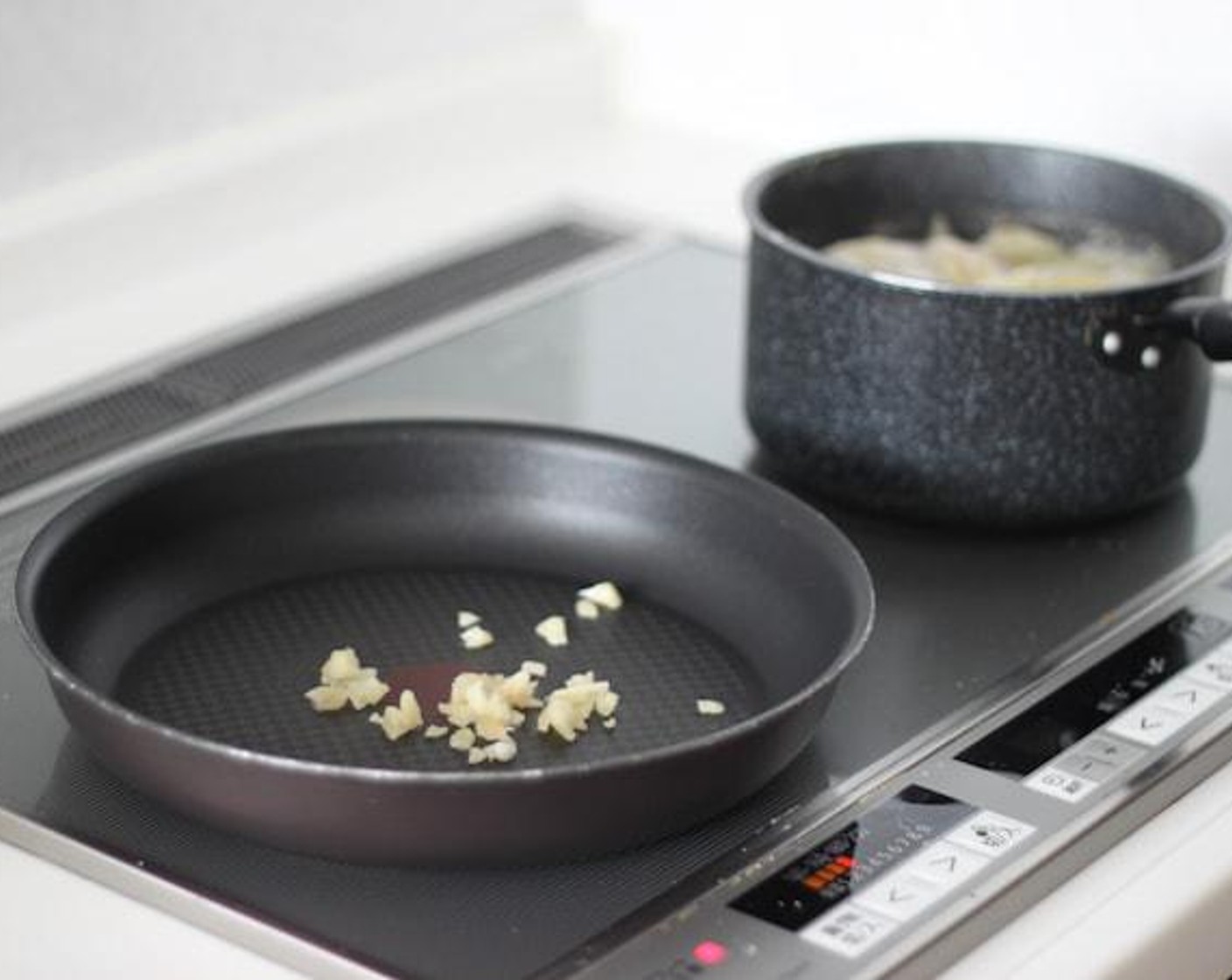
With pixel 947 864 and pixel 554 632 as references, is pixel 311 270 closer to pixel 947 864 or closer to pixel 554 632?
pixel 554 632

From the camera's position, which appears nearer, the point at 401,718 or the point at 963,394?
the point at 401,718

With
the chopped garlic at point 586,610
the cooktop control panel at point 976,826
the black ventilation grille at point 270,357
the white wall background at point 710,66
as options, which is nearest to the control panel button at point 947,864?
the cooktop control panel at point 976,826

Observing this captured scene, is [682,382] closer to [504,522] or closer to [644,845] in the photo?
[504,522]

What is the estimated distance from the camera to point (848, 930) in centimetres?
82

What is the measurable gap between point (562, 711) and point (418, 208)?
25.4 inches

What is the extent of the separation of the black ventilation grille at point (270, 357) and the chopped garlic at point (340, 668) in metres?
0.24

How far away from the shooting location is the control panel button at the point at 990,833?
34.4 inches

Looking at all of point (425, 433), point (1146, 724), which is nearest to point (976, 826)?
point (1146, 724)

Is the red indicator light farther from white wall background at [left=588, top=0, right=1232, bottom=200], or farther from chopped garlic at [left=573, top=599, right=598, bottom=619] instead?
white wall background at [left=588, top=0, right=1232, bottom=200]

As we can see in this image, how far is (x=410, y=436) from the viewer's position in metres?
1.08

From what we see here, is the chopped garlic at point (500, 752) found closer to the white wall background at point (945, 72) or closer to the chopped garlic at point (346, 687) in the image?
the chopped garlic at point (346, 687)

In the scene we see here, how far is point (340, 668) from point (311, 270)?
0.50 meters

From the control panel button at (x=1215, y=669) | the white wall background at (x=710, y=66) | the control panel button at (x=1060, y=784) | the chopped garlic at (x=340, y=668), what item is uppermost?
the white wall background at (x=710, y=66)

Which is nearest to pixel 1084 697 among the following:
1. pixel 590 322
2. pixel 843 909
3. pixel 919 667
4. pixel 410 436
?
pixel 919 667
